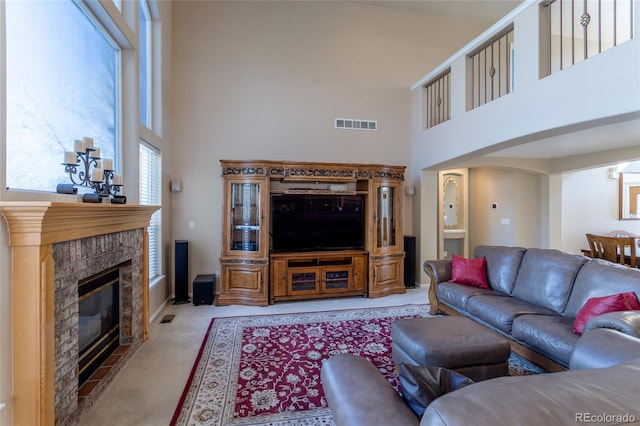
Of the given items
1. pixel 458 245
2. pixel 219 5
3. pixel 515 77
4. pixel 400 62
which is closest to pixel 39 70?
pixel 219 5

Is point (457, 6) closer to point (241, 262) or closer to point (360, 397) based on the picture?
point (241, 262)

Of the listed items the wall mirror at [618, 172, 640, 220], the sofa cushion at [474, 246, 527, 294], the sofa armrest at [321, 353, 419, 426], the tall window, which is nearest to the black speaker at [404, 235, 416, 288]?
the sofa cushion at [474, 246, 527, 294]

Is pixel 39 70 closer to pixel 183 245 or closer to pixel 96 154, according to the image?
pixel 96 154

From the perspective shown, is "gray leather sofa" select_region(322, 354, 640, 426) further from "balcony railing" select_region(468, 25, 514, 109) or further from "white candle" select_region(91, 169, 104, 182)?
"balcony railing" select_region(468, 25, 514, 109)

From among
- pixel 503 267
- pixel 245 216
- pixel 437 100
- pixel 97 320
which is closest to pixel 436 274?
pixel 503 267

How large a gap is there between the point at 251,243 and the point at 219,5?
13.5 feet

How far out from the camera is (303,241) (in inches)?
196

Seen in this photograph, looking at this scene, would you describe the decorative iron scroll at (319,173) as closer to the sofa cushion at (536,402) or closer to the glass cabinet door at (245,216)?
the glass cabinet door at (245,216)

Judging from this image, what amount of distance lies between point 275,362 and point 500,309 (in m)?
2.30

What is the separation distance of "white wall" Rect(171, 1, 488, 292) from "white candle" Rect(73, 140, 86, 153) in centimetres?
282

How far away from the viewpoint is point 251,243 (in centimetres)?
464

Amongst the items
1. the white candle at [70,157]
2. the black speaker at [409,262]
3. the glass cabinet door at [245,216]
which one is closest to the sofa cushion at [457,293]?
the black speaker at [409,262]

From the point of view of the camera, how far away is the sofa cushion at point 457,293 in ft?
11.4

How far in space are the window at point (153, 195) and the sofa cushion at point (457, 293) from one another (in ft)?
13.0
